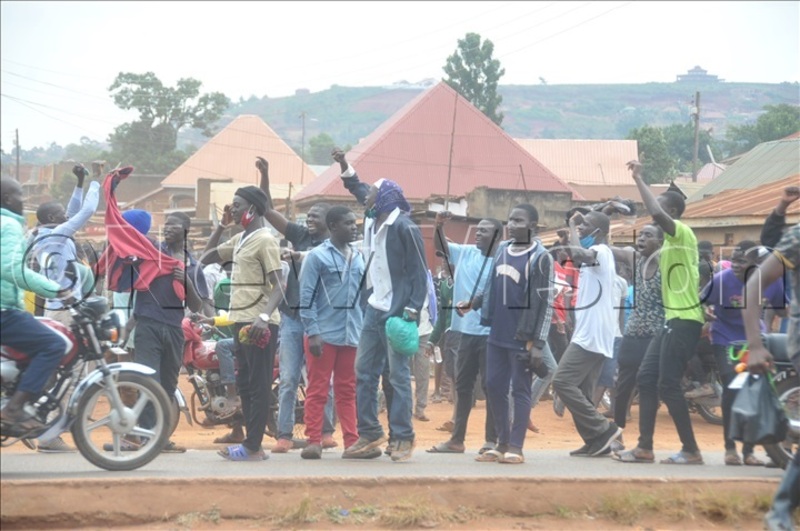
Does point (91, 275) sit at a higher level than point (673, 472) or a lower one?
higher

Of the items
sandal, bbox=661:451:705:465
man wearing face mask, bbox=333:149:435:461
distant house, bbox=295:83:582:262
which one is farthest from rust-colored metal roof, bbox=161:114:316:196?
sandal, bbox=661:451:705:465

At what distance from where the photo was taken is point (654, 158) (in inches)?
2003

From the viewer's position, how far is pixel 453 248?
10.7 meters

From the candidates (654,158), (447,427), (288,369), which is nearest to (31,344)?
(288,369)

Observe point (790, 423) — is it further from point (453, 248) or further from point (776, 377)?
point (453, 248)

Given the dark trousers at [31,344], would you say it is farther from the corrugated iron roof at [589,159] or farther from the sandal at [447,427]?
the corrugated iron roof at [589,159]

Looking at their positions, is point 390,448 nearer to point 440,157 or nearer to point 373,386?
point 373,386

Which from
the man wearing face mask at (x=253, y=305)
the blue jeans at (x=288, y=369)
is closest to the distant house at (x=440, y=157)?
the blue jeans at (x=288, y=369)

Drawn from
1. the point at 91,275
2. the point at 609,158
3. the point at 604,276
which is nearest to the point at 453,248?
the point at 604,276

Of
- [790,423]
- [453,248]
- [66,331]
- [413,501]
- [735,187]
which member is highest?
[735,187]

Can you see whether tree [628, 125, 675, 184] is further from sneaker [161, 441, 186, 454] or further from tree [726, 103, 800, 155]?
sneaker [161, 441, 186, 454]

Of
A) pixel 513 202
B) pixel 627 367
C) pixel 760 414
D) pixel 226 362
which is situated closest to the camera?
pixel 760 414

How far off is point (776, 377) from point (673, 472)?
1058mm

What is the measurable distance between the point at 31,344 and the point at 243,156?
2721 inches
